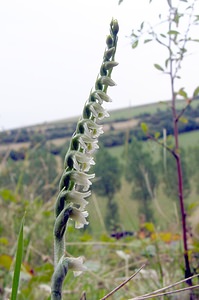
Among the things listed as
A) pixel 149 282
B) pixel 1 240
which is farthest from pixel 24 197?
pixel 149 282

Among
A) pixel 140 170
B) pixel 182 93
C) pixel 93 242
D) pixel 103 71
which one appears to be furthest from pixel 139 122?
pixel 103 71

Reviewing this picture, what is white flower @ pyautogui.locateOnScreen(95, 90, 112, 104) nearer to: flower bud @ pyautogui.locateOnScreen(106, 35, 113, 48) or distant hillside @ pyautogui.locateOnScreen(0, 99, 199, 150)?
flower bud @ pyautogui.locateOnScreen(106, 35, 113, 48)

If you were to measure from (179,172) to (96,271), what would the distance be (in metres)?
1.04

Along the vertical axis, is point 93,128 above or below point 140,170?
above

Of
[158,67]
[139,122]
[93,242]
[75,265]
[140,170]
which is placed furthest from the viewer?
[140,170]

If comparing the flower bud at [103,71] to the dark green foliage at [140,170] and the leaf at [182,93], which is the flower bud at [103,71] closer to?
the leaf at [182,93]

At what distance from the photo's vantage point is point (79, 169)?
0.47 metres

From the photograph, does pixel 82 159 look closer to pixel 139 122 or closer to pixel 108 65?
pixel 108 65

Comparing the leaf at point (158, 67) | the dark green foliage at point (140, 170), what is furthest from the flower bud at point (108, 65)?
the dark green foliage at point (140, 170)

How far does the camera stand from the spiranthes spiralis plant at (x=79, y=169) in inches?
17.6

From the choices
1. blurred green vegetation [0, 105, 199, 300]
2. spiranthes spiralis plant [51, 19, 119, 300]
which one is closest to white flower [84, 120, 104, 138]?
spiranthes spiralis plant [51, 19, 119, 300]

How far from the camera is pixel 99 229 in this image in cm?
414

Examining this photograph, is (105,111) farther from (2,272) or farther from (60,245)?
(2,272)

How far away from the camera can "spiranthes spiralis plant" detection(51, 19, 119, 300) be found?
45cm
